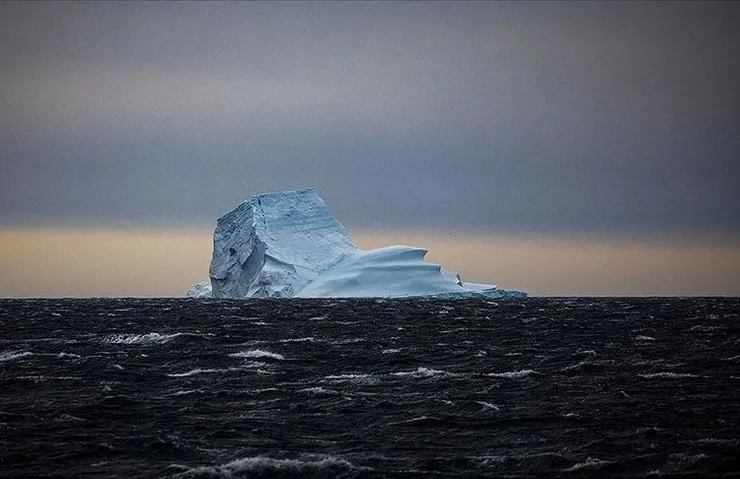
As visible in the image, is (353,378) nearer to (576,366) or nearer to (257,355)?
(576,366)

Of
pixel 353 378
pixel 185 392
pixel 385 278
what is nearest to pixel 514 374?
pixel 353 378

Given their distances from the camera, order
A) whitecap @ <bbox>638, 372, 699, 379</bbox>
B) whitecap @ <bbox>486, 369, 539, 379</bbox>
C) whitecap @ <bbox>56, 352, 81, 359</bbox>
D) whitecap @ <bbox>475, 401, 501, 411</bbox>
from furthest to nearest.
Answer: whitecap @ <bbox>56, 352, 81, 359</bbox> → whitecap @ <bbox>486, 369, 539, 379</bbox> → whitecap @ <bbox>638, 372, 699, 379</bbox> → whitecap @ <bbox>475, 401, 501, 411</bbox>

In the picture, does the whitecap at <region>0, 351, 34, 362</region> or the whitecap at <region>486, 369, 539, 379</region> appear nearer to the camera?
the whitecap at <region>486, 369, 539, 379</region>

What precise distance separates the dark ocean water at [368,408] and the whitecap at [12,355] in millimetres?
74

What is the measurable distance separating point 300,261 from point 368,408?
85639mm

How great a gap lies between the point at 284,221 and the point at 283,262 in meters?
6.45

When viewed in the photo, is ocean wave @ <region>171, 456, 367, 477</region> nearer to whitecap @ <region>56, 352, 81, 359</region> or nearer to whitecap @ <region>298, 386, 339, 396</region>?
whitecap @ <region>298, 386, 339, 396</region>

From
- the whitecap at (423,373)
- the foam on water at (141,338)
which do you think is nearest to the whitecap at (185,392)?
the whitecap at (423,373)

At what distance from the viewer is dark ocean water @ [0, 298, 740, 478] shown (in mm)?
16969

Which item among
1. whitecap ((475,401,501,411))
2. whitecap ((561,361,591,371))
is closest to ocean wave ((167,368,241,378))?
whitecap ((475,401,501,411))

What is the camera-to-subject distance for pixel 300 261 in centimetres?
10825

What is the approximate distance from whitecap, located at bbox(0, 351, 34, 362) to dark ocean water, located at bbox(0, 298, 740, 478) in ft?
0.24

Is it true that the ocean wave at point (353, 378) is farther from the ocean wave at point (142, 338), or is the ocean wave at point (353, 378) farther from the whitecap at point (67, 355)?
the ocean wave at point (142, 338)

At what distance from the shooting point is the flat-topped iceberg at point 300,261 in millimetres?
104188
